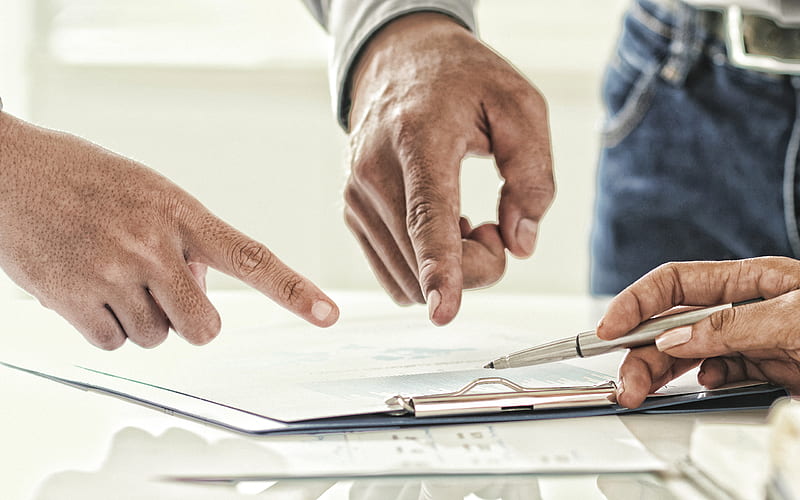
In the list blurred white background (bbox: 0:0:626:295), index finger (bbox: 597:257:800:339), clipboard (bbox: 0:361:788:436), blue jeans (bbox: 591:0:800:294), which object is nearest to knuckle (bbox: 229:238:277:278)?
clipboard (bbox: 0:361:788:436)

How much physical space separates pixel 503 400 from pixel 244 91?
2016mm

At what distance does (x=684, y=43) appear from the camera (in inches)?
45.8

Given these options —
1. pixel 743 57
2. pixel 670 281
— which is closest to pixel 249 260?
pixel 670 281

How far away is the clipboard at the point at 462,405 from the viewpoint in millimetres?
509

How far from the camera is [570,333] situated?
34.4 inches

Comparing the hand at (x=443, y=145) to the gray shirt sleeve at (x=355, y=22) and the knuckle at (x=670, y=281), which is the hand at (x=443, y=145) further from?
the knuckle at (x=670, y=281)

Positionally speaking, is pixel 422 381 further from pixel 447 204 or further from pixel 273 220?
pixel 273 220

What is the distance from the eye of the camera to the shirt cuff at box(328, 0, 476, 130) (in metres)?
0.92

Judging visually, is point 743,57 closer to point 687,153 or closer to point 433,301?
point 687,153

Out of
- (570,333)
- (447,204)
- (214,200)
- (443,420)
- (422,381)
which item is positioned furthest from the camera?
(214,200)

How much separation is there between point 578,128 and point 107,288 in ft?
6.73

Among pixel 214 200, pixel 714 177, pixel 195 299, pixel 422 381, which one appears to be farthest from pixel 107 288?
pixel 214 200

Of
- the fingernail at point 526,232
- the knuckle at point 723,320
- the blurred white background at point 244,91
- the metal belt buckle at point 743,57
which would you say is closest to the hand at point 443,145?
the fingernail at point 526,232

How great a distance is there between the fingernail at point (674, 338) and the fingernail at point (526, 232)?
253 millimetres
